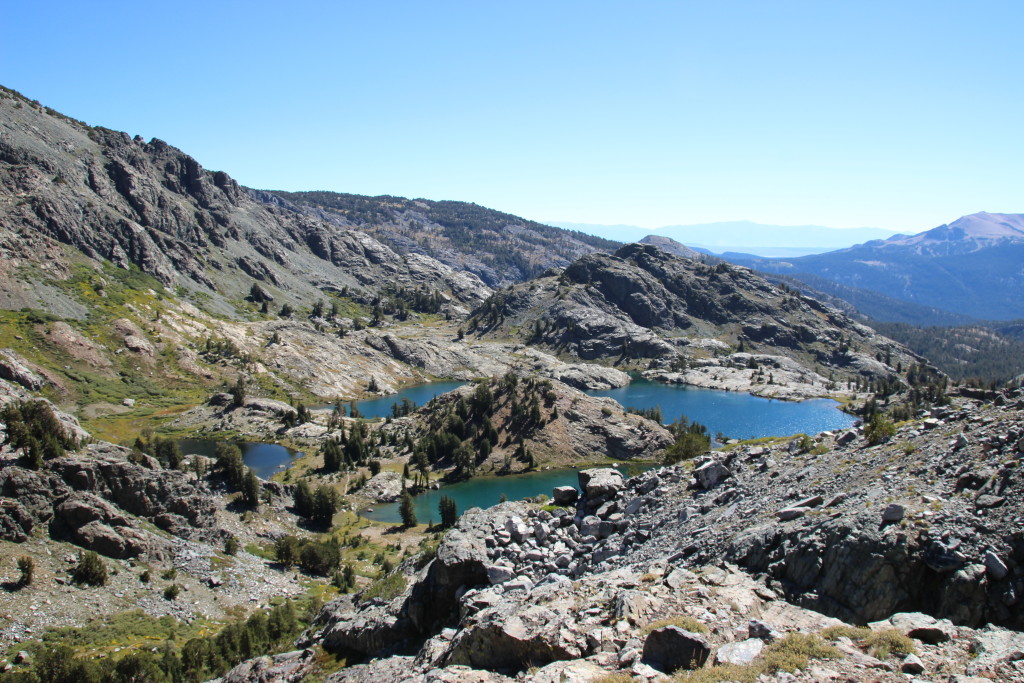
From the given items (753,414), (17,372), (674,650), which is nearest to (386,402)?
(17,372)

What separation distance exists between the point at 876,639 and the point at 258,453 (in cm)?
12277

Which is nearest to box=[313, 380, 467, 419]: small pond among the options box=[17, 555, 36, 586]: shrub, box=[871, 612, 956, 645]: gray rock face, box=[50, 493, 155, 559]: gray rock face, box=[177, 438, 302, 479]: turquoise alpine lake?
box=[177, 438, 302, 479]: turquoise alpine lake

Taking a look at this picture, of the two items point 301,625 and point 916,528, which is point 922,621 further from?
point 301,625

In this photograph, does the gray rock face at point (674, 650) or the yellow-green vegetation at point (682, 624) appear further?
the yellow-green vegetation at point (682, 624)

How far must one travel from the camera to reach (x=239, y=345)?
17562cm

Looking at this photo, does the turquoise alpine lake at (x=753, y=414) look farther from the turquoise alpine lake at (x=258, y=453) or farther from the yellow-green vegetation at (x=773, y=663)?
the yellow-green vegetation at (x=773, y=663)

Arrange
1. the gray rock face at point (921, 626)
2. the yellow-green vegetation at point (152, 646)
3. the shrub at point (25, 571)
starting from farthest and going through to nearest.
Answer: the shrub at point (25, 571), the yellow-green vegetation at point (152, 646), the gray rock face at point (921, 626)

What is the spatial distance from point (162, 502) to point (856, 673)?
187ft

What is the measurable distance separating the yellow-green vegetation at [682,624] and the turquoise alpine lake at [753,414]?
462 ft

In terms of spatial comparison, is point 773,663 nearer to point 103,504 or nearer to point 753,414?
point 103,504

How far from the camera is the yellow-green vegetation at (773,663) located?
1400 centimetres

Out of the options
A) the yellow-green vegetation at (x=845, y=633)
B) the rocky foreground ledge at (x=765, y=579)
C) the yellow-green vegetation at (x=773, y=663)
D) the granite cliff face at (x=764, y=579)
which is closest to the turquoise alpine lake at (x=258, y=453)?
the rocky foreground ledge at (x=765, y=579)

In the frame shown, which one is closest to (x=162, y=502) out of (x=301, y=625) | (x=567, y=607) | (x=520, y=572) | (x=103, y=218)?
(x=301, y=625)

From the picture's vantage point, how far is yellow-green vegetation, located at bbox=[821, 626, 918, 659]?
14.2 m
